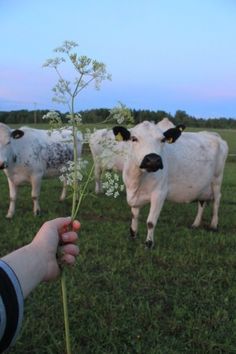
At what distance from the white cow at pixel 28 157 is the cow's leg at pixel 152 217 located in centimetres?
198

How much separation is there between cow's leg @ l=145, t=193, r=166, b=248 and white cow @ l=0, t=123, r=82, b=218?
198 centimetres

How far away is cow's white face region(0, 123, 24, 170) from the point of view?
8.87 m

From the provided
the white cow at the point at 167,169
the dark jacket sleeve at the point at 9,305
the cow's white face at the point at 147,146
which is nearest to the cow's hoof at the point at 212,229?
the white cow at the point at 167,169

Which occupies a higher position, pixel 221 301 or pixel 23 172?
pixel 23 172

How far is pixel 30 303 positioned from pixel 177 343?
157cm

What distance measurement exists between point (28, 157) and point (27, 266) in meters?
8.21

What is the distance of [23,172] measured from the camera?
965cm

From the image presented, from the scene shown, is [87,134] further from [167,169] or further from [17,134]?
[17,134]

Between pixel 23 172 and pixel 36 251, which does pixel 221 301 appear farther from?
pixel 23 172

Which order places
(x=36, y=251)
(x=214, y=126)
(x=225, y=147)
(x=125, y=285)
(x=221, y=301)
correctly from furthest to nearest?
(x=214, y=126)
(x=225, y=147)
(x=125, y=285)
(x=221, y=301)
(x=36, y=251)

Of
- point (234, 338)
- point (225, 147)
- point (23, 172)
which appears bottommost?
point (234, 338)

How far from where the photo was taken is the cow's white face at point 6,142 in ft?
29.1

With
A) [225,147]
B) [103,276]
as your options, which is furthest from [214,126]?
[103,276]

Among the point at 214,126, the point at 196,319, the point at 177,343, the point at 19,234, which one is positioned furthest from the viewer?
the point at 214,126
